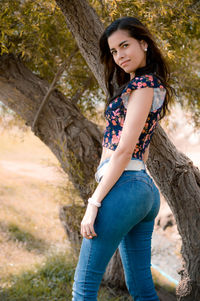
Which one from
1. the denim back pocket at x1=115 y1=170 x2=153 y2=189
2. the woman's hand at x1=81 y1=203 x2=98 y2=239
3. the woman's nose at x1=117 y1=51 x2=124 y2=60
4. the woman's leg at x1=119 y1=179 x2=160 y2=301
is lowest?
the woman's leg at x1=119 y1=179 x2=160 y2=301

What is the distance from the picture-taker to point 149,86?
146 cm

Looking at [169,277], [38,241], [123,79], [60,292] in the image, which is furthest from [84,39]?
[38,241]

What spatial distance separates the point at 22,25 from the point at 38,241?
12.9ft

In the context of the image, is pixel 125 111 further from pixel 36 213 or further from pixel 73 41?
pixel 36 213

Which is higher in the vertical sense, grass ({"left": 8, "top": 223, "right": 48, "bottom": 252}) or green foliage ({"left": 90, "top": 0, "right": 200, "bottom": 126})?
green foliage ({"left": 90, "top": 0, "right": 200, "bottom": 126})

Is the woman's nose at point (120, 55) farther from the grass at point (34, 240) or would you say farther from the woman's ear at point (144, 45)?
the grass at point (34, 240)

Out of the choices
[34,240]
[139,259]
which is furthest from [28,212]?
[139,259]

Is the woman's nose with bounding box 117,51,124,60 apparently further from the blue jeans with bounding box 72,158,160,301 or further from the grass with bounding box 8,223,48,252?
the grass with bounding box 8,223,48,252

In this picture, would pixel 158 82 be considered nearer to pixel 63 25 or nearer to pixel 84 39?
pixel 84 39

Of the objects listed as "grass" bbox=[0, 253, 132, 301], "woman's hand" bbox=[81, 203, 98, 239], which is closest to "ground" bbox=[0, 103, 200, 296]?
"grass" bbox=[0, 253, 132, 301]

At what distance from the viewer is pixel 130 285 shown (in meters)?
1.74

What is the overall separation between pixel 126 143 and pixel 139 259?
670 millimetres

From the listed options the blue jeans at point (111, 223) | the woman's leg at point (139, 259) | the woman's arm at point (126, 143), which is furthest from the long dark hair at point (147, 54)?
the woman's leg at point (139, 259)

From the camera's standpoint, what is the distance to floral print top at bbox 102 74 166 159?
1472 millimetres
